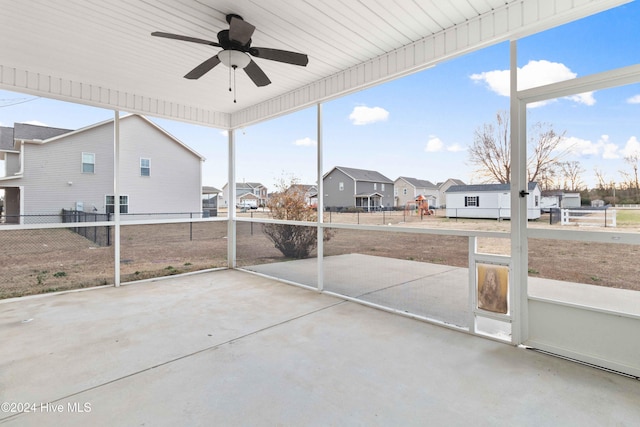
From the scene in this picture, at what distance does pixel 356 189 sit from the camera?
13.9 feet

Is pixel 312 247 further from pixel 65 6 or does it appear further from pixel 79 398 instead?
pixel 65 6

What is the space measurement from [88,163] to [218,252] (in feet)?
8.15

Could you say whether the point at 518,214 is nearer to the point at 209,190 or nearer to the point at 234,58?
the point at 234,58

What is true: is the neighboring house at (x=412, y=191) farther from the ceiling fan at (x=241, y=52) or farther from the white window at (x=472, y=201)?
the ceiling fan at (x=241, y=52)

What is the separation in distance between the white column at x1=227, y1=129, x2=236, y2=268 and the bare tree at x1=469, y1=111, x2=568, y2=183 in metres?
4.23

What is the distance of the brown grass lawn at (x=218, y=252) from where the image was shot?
Result: 2.53 meters

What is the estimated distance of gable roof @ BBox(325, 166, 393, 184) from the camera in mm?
3924

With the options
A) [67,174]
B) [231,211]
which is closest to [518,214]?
[231,211]

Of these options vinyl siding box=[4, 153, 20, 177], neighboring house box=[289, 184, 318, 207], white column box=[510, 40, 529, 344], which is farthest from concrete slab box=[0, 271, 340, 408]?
white column box=[510, 40, 529, 344]

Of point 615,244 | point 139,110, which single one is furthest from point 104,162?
point 615,244

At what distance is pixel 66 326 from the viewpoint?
10.3ft

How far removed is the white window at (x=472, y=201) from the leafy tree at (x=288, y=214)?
9.66 feet

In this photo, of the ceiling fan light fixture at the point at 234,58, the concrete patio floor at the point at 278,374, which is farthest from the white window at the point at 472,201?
the ceiling fan light fixture at the point at 234,58

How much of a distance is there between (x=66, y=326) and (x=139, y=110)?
10.3 ft
